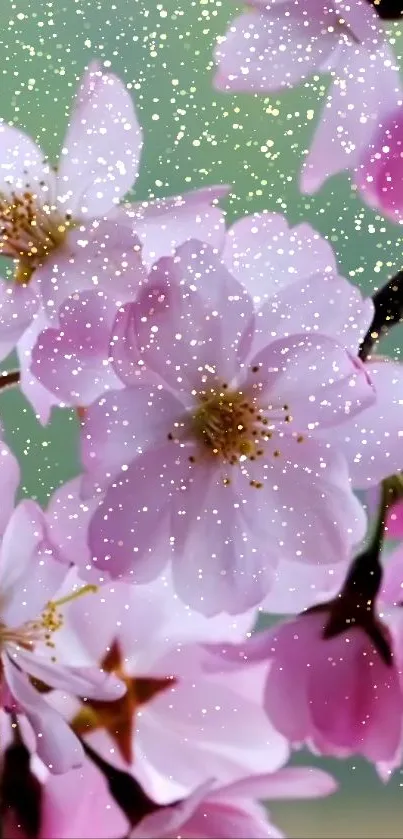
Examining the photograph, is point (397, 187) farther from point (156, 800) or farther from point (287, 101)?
point (156, 800)

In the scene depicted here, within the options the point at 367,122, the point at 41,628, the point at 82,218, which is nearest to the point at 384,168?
the point at 367,122

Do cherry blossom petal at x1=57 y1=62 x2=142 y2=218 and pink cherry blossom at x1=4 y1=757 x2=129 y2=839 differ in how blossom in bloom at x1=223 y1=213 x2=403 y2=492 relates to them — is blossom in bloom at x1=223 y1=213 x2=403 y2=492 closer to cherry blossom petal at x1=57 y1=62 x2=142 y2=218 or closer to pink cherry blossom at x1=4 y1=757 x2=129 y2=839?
cherry blossom petal at x1=57 y1=62 x2=142 y2=218

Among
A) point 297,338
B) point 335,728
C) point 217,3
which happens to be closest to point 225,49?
point 217,3

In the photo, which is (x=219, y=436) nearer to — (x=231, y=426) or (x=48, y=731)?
(x=231, y=426)

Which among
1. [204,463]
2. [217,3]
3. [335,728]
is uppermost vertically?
[217,3]

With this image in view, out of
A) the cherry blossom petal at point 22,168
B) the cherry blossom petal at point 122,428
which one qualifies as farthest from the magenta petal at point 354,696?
the cherry blossom petal at point 22,168

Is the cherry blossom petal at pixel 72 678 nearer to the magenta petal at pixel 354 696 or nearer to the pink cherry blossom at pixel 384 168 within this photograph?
the magenta petal at pixel 354 696
